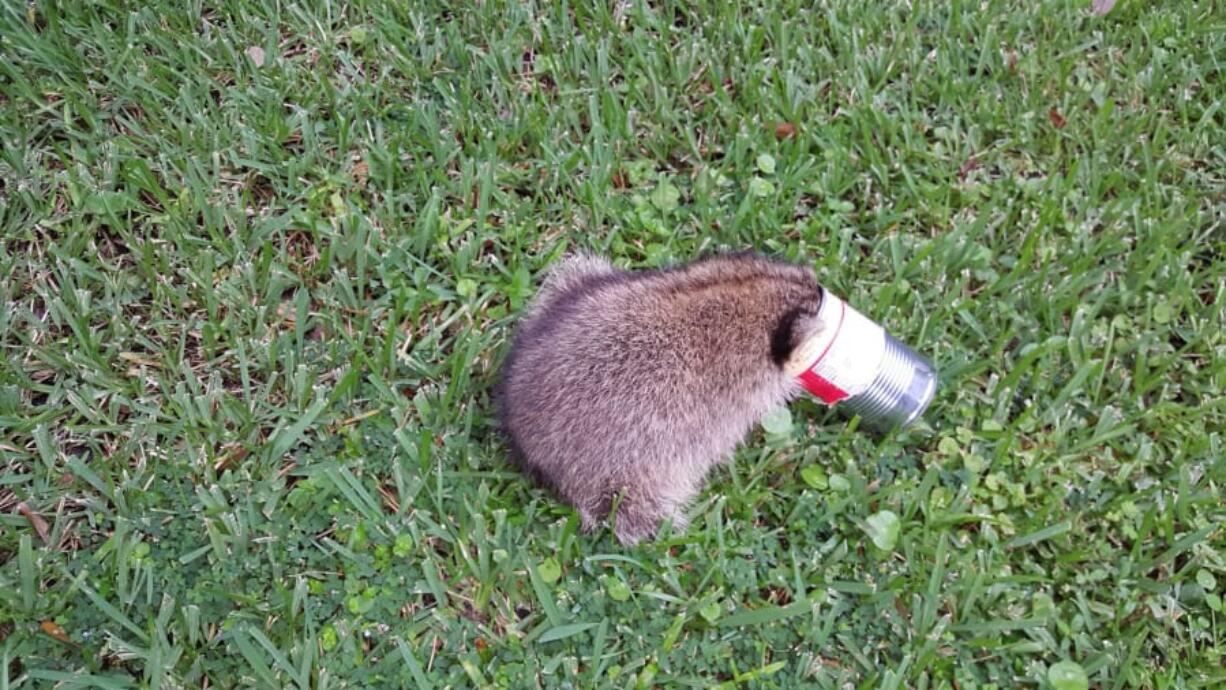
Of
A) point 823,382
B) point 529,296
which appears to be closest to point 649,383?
point 823,382

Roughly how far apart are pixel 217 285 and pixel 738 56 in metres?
2.26

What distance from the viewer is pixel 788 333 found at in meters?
2.90

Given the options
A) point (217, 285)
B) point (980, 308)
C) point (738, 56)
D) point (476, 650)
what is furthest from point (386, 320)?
point (980, 308)

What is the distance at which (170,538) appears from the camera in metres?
2.88

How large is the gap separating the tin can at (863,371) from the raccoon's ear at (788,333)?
31 mm

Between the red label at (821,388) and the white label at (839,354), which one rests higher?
the white label at (839,354)

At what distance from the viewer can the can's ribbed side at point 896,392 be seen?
2994 mm

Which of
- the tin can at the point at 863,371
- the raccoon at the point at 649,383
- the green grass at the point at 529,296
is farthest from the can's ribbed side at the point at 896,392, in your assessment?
the raccoon at the point at 649,383

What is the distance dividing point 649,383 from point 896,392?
2.63ft

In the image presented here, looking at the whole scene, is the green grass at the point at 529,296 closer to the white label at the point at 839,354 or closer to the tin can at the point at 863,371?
the tin can at the point at 863,371

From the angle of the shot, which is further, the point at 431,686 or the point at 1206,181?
the point at 1206,181

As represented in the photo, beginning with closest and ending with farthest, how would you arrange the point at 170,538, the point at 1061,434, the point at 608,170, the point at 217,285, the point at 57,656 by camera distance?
the point at 57,656, the point at 170,538, the point at 1061,434, the point at 217,285, the point at 608,170

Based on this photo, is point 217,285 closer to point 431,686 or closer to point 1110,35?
point 431,686

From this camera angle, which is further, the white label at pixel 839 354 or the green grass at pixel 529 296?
the white label at pixel 839 354
